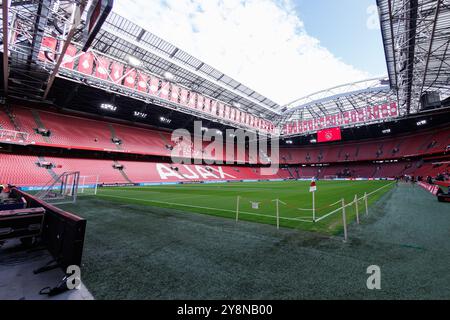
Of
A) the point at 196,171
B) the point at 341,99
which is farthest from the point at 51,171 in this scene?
the point at 341,99

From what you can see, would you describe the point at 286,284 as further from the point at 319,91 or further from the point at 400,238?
the point at 319,91

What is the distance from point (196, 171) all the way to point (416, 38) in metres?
32.6

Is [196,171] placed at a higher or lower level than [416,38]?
lower

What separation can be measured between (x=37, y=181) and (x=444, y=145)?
6184 centimetres

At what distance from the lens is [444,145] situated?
33.6 metres

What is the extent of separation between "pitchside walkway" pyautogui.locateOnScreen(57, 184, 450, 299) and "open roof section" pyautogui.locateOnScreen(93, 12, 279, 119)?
25.7 meters

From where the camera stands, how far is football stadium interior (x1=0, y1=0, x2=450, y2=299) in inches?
122

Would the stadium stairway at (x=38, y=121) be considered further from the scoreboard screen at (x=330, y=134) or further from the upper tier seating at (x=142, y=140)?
the scoreboard screen at (x=330, y=134)

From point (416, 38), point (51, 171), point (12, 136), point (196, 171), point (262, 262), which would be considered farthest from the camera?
point (196, 171)

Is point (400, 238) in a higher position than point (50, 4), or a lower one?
lower

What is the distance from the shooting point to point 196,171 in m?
37.2

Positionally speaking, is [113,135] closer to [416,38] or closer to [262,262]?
[262,262]

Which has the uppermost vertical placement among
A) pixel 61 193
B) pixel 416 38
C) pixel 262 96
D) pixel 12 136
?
pixel 262 96
